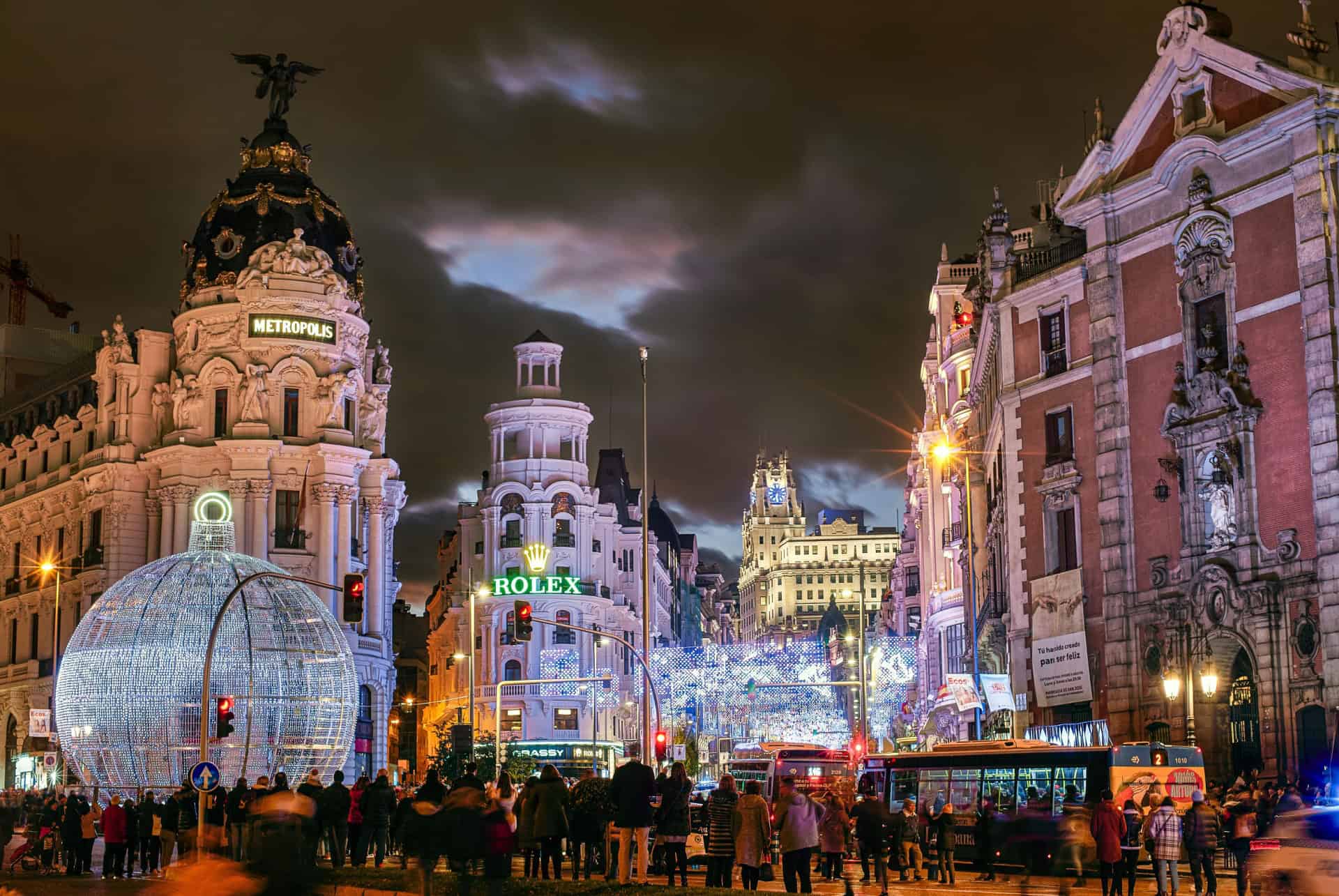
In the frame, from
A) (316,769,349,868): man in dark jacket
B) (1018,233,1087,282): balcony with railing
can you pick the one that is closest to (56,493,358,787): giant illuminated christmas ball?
(316,769,349,868): man in dark jacket

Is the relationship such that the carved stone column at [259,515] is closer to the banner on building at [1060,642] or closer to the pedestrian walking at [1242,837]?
the banner on building at [1060,642]

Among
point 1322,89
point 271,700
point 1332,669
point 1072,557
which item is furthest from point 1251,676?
point 271,700

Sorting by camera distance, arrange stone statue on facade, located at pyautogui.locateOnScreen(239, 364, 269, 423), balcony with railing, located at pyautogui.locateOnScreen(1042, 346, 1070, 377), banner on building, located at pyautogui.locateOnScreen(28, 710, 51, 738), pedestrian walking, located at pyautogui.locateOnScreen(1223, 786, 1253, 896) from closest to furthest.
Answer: pedestrian walking, located at pyautogui.locateOnScreen(1223, 786, 1253, 896)
balcony with railing, located at pyautogui.locateOnScreen(1042, 346, 1070, 377)
banner on building, located at pyautogui.locateOnScreen(28, 710, 51, 738)
stone statue on facade, located at pyautogui.locateOnScreen(239, 364, 269, 423)

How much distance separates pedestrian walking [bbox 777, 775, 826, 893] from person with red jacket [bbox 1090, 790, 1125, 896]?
5.01 metres

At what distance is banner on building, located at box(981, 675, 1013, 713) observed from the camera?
160ft

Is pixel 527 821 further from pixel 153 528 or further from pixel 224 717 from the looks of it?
pixel 153 528

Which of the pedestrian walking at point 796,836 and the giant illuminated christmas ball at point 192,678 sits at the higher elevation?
the giant illuminated christmas ball at point 192,678

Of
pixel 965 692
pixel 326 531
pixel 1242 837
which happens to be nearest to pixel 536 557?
pixel 326 531

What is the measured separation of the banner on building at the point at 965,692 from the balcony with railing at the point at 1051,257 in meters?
11.9

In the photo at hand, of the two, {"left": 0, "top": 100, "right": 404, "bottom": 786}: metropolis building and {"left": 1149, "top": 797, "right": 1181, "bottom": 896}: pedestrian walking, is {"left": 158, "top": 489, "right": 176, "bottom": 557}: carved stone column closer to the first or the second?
{"left": 0, "top": 100, "right": 404, "bottom": 786}: metropolis building

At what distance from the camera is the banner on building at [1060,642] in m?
46.6

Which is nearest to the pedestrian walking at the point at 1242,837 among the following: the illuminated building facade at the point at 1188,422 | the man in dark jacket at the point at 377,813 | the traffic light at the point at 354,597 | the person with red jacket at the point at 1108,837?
the person with red jacket at the point at 1108,837

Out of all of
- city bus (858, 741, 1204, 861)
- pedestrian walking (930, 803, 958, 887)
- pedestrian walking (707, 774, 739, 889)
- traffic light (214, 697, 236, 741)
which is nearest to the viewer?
pedestrian walking (707, 774, 739, 889)

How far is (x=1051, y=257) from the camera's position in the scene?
51062mm
